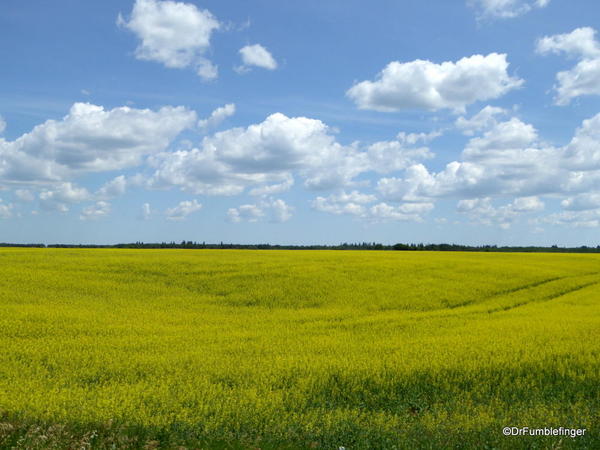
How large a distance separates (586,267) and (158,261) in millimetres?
38268

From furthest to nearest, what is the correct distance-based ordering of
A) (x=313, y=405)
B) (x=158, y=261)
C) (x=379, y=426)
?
1. (x=158, y=261)
2. (x=313, y=405)
3. (x=379, y=426)

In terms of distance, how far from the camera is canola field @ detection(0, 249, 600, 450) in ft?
29.2

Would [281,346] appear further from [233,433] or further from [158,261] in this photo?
[158,261]

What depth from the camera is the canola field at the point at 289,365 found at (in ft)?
29.2

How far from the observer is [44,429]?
8.73 m

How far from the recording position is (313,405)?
1080 cm

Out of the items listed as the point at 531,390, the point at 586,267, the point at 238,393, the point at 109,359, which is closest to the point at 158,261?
the point at 109,359

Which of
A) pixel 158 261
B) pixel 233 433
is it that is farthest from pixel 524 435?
pixel 158 261

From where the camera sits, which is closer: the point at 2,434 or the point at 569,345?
the point at 2,434

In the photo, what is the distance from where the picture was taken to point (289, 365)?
1304cm

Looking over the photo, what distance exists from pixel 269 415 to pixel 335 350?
573 centimetres

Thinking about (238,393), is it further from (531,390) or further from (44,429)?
(531,390)

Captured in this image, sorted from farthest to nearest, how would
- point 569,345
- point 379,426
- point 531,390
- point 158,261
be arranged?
point 158,261, point 569,345, point 531,390, point 379,426

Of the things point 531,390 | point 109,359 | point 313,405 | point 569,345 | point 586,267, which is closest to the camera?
point 313,405
